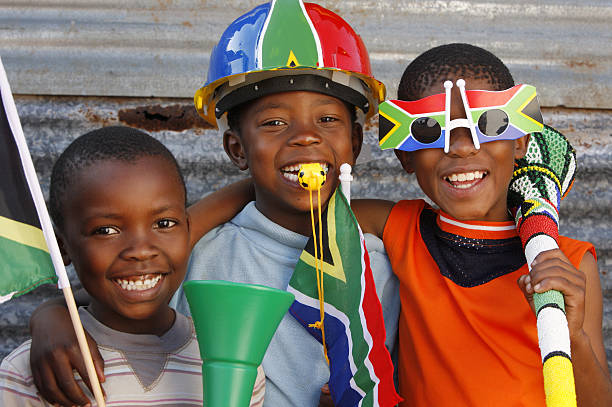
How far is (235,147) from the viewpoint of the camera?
2504 millimetres

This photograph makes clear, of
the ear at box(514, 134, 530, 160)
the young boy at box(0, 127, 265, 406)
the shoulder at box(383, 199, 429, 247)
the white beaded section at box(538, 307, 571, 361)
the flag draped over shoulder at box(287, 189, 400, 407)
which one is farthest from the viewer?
the shoulder at box(383, 199, 429, 247)

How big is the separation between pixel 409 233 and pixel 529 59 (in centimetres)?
143

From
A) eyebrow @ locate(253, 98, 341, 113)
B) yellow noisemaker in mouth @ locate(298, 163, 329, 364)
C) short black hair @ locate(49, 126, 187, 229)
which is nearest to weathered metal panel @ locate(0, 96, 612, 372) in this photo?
eyebrow @ locate(253, 98, 341, 113)

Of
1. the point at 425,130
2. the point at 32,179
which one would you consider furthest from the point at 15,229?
the point at 425,130

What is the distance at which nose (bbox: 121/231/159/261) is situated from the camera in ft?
5.75

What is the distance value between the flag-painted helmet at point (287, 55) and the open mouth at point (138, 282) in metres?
0.79

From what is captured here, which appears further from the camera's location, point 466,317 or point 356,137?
point 356,137

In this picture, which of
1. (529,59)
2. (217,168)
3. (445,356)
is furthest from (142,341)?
(529,59)

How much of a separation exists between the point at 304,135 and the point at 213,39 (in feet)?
3.92

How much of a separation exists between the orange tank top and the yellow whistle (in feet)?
1.18

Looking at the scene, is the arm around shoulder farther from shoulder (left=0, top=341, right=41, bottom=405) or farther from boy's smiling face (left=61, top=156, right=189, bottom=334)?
shoulder (left=0, top=341, right=41, bottom=405)

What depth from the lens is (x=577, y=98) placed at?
10.7 feet

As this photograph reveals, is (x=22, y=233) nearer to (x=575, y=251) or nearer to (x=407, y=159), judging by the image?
(x=407, y=159)

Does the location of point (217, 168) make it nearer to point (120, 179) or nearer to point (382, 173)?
point (382, 173)
